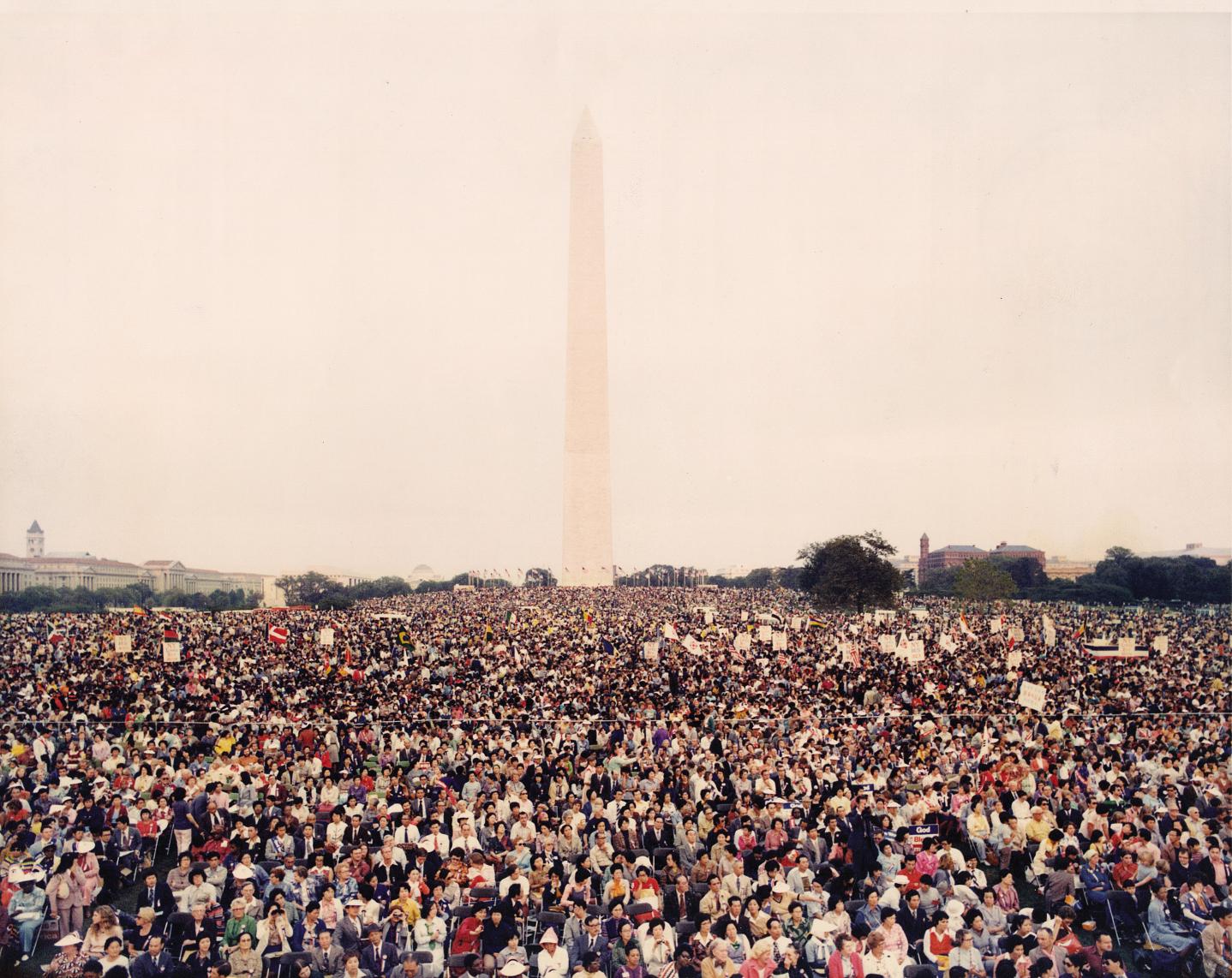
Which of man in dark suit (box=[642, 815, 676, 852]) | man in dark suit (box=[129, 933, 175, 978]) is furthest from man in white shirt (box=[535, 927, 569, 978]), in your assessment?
man in dark suit (box=[642, 815, 676, 852])

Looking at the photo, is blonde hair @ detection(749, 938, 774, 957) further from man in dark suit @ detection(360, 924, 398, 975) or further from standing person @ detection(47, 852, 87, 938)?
standing person @ detection(47, 852, 87, 938)

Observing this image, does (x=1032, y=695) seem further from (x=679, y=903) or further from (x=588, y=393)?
(x=588, y=393)

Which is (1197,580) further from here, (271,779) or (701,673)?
(271,779)

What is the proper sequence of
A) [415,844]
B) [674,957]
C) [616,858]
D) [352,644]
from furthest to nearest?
[352,644] < [415,844] < [616,858] < [674,957]

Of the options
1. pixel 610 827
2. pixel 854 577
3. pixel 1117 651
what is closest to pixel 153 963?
pixel 610 827

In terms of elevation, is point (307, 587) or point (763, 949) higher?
point (307, 587)

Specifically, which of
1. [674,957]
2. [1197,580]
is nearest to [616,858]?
[674,957]
